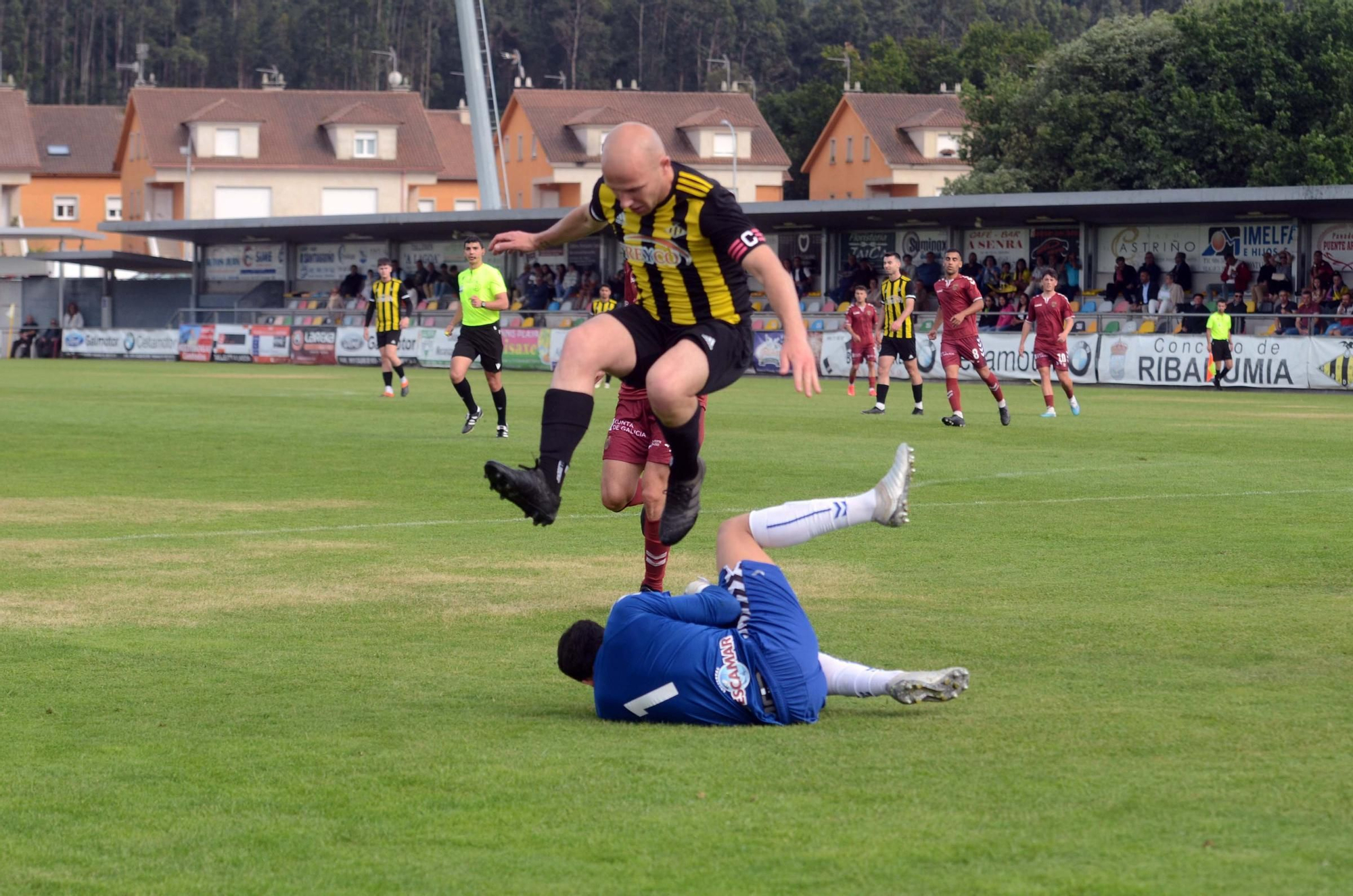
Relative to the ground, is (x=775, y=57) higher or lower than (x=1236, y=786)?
higher

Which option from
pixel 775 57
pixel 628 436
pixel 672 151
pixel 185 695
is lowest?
pixel 185 695

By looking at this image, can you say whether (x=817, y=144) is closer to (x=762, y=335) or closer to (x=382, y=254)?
(x=382, y=254)

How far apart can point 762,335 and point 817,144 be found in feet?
216

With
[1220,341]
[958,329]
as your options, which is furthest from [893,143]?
[958,329]

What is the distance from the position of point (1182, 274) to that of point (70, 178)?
9043 centimetres

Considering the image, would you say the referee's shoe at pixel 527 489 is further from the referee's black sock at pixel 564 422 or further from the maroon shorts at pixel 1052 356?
the maroon shorts at pixel 1052 356

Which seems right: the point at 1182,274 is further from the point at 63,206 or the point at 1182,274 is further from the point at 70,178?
the point at 63,206

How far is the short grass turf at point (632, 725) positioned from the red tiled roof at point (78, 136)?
104242 mm

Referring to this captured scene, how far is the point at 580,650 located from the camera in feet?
20.7

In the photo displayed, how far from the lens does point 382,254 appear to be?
190ft

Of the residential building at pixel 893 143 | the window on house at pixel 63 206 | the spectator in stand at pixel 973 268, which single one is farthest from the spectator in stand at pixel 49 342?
the window on house at pixel 63 206

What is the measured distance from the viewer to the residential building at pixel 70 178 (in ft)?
369

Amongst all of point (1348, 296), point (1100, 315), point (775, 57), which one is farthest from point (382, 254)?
point (775, 57)

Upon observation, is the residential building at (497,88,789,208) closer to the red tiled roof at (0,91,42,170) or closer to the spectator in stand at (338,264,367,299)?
the red tiled roof at (0,91,42,170)
